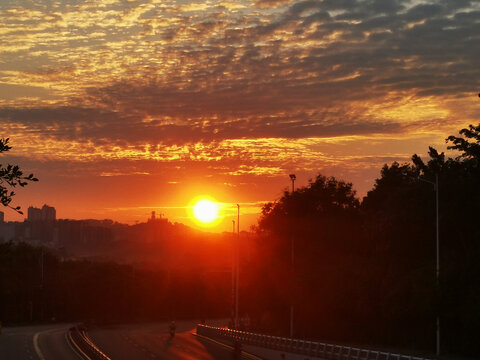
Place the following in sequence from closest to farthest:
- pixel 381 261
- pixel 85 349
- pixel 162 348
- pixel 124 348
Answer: pixel 85 349 → pixel 124 348 → pixel 162 348 → pixel 381 261

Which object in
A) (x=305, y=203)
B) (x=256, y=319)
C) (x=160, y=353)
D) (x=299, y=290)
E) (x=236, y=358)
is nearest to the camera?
(x=236, y=358)

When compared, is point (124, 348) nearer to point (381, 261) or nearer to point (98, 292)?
point (381, 261)

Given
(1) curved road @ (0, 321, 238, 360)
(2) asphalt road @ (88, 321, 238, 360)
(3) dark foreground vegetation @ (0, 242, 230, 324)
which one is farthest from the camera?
(3) dark foreground vegetation @ (0, 242, 230, 324)

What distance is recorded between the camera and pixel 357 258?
240ft

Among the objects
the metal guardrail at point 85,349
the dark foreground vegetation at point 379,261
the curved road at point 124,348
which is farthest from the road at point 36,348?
the dark foreground vegetation at point 379,261

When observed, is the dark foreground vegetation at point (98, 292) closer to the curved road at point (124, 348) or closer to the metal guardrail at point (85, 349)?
the curved road at point (124, 348)

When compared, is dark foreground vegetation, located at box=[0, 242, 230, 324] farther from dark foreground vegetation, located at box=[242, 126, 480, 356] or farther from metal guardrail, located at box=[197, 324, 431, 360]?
metal guardrail, located at box=[197, 324, 431, 360]

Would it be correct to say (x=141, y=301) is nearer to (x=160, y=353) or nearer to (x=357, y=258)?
(x=357, y=258)

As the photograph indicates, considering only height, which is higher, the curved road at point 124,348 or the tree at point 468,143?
the tree at point 468,143

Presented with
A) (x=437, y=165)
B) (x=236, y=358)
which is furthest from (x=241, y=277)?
(x=236, y=358)

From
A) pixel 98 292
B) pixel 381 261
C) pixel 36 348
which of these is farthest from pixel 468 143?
pixel 98 292

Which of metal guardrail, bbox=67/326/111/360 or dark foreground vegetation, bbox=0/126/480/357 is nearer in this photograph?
metal guardrail, bbox=67/326/111/360

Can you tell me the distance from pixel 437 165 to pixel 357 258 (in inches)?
442

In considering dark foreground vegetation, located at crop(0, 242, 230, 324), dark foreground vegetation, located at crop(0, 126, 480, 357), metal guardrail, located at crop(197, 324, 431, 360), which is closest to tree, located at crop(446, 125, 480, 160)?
dark foreground vegetation, located at crop(0, 126, 480, 357)
